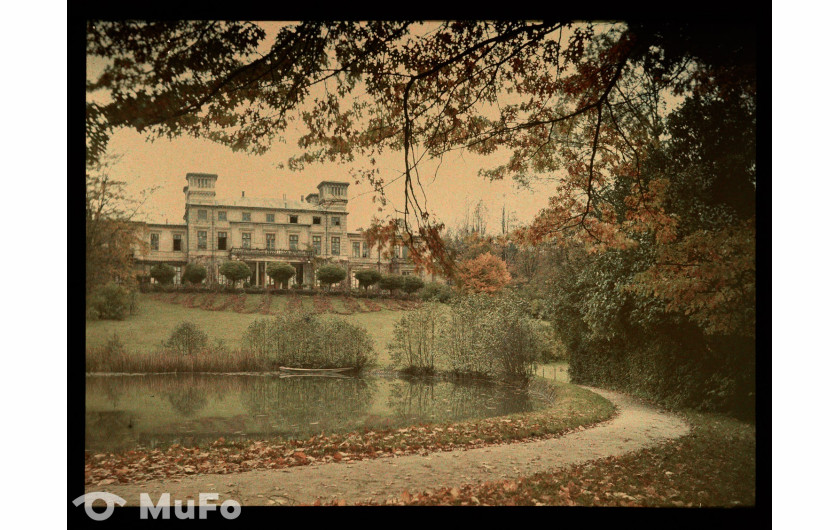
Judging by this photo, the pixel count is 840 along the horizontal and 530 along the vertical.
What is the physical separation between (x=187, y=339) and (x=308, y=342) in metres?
1.12

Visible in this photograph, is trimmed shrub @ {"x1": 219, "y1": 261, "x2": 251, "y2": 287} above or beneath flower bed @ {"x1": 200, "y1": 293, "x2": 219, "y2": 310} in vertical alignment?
above

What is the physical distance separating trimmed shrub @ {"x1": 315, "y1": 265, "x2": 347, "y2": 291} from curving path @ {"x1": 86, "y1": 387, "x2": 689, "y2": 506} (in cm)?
174

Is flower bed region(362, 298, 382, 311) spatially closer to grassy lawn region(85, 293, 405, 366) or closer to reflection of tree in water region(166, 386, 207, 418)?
grassy lawn region(85, 293, 405, 366)

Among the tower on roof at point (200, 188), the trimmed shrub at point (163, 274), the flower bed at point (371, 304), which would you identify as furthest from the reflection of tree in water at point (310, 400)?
the tower on roof at point (200, 188)

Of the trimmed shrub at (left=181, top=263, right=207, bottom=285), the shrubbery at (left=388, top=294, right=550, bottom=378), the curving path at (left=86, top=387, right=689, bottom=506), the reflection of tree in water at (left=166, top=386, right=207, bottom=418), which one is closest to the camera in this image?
the curving path at (left=86, top=387, right=689, bottom=506)

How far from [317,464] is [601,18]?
14.3ft

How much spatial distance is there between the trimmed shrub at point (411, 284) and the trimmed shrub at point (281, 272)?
3.62 ft

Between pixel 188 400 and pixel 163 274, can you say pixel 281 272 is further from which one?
pixel 188 400

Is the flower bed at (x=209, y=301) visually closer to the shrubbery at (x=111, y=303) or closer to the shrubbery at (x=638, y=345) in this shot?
the shrubbery at (x=111, y=303)

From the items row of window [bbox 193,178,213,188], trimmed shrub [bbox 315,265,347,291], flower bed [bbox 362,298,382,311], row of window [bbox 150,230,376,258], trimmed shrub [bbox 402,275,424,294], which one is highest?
row of window [bbox 193,178,213,188]

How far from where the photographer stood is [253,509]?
12.4ft

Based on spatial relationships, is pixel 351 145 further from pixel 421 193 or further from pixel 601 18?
pixel 601 18

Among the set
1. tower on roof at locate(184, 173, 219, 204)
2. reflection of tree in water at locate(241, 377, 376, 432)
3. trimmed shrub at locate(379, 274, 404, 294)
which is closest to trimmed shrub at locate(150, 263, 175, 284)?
tower on roof at locate(184, 173, 219, 204)

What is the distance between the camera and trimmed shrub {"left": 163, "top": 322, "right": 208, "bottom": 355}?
470cm
